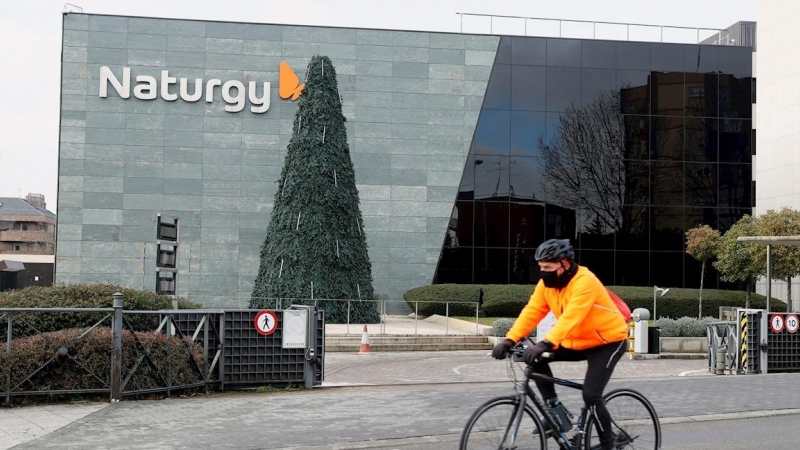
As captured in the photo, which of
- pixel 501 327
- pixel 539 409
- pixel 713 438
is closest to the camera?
pixel 539 409

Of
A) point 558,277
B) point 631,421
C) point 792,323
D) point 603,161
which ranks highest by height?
point 603,161

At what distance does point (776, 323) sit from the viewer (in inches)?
700

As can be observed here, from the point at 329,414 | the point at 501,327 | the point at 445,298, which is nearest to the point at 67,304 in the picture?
the point at 329,414

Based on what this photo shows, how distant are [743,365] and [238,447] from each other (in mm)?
11878

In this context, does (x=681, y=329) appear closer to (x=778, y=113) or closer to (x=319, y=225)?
(x=319, y=225)

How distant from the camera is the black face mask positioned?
6.66 metres

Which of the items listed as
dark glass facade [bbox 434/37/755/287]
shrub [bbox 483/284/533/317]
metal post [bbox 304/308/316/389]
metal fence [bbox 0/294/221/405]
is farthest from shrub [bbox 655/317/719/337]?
metal fence [bbox 0/294/221/405]

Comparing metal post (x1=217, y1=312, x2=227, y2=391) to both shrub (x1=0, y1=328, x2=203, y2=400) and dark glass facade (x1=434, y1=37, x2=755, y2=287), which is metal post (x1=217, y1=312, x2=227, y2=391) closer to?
shrub (x1=0, y1=328, x2=203, y2=400)

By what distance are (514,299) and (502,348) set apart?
1099 inches

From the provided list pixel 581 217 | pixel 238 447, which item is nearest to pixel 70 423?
pixel 238 447

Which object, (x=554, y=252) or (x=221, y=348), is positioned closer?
(x=554, y=252)

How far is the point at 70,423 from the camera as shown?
10086mm

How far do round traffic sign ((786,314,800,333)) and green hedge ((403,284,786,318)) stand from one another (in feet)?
53.5

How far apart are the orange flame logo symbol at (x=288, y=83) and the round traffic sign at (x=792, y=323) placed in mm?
23878
